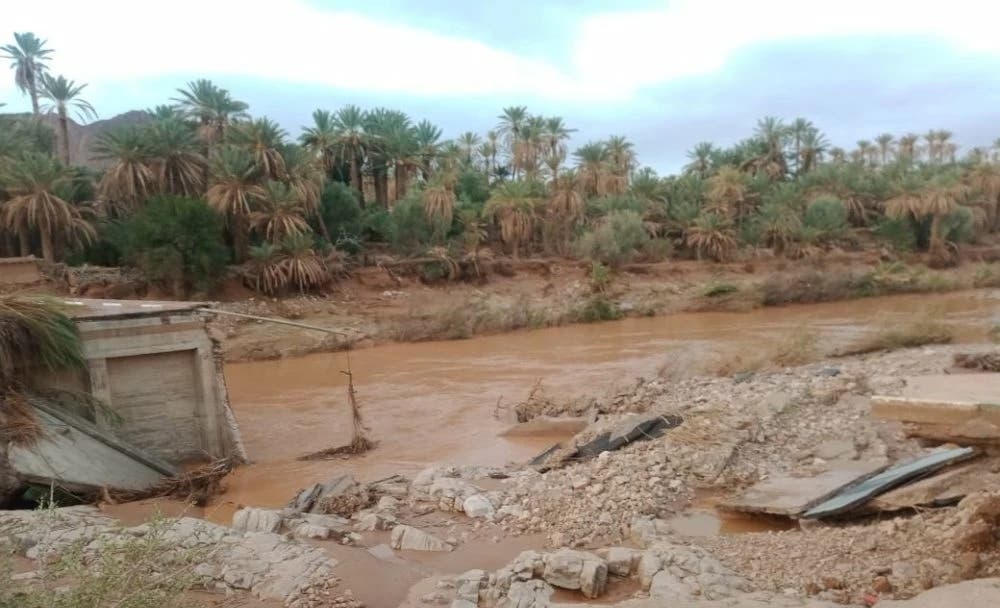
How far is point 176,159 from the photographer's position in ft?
111

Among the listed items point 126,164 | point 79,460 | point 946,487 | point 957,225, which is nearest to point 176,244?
point 126,164

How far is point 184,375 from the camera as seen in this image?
11508mm

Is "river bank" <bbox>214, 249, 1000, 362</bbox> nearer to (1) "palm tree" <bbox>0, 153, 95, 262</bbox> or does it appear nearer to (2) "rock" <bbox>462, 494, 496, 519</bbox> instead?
(1) "palm tree" <bbox>0, 153, 95, 262</bbox>

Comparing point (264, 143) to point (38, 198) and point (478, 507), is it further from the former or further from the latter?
point (478, 507)

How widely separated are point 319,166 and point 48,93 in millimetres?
17396

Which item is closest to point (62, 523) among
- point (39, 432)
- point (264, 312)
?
point (39, 432)

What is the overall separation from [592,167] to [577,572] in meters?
45.7

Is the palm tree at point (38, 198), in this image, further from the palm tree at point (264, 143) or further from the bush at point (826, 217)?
the bush at point (826, 217)

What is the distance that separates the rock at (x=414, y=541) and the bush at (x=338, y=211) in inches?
1243

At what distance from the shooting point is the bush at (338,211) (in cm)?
3859

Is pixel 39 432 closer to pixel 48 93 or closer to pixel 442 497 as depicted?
pixel 442 497

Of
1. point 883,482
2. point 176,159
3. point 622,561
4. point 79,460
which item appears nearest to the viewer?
point 622,561

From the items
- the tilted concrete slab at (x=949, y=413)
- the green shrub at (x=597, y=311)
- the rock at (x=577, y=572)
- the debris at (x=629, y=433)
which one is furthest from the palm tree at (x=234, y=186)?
the tilted concrete slab at (x=949, y=413)

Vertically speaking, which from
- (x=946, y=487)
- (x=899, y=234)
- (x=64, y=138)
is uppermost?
(x=64, y=138)
